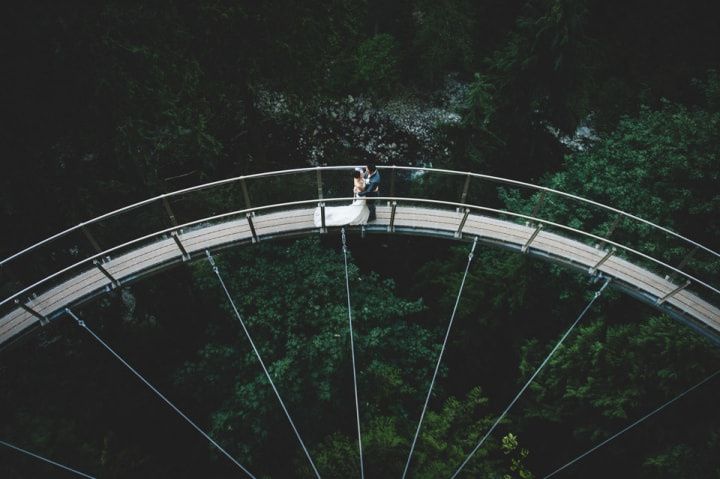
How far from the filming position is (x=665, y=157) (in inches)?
637

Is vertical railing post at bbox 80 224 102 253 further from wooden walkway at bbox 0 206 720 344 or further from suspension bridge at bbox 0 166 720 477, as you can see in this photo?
wooden walkway at bbox 0 206 720 344

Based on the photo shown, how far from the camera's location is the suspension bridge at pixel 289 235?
37.1ft

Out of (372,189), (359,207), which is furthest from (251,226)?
(372,189)

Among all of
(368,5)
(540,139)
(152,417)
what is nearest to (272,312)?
(152,417)

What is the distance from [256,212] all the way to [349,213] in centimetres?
252

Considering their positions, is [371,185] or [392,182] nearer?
[371,185]

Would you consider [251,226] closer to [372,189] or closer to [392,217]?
[372,189]

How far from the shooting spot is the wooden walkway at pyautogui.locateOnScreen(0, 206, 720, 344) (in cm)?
1148

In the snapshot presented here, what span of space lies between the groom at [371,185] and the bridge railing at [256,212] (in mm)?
401

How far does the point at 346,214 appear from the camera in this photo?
12586 millimetres

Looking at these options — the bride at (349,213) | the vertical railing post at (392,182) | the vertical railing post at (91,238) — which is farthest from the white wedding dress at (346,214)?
the vertical railing post at (91,238)

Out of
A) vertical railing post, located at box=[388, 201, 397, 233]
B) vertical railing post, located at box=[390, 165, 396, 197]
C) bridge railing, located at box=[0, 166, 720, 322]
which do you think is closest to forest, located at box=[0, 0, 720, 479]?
bridge railing, located at box=[0, 166, 720, 322]

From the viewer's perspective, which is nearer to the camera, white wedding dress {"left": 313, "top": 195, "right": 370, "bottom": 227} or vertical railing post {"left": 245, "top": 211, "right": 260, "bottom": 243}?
vertical railing post {"left": 245, "top": 211, "right": 260, "bottom": 243}

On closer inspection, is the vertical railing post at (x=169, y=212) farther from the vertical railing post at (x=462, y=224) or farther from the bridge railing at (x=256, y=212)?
the vertical railing post at (x=462, y=224)
